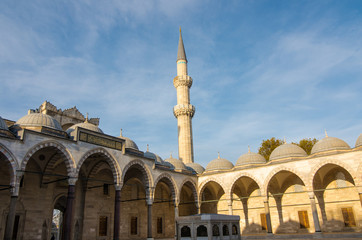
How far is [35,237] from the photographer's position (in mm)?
15070

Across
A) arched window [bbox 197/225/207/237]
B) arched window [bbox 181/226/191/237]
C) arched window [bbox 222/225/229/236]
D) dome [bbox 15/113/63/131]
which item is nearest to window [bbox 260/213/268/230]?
arched window [bbox 222/225/229/236]

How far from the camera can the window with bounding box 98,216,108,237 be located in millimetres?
18378

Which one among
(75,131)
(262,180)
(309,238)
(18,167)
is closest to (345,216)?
(309,238)

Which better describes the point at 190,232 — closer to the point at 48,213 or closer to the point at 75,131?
the point at 75,131

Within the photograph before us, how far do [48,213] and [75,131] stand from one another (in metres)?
4.99

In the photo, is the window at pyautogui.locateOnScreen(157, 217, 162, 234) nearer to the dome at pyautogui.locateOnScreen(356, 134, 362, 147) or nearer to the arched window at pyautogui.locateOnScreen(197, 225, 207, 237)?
the arched window at pyautogui.locateOnScreen(197, 225, 207, 237)

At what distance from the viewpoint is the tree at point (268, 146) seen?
30938 millimetres

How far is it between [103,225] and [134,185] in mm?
3091

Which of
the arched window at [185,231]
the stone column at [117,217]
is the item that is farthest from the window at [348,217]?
the stone column at [117,217]

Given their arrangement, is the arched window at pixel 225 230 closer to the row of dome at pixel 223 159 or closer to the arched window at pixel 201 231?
the arched window at pixel 201 231

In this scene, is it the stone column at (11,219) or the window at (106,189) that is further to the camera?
the window at (106,189)

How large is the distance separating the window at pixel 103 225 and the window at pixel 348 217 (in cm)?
1497

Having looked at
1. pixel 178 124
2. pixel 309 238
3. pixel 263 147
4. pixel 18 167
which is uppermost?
pixel 178 124

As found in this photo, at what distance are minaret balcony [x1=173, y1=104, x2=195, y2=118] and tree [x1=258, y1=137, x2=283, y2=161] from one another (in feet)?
27.7
